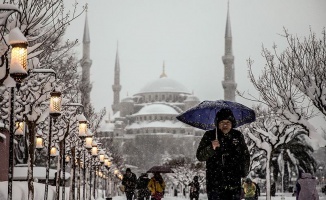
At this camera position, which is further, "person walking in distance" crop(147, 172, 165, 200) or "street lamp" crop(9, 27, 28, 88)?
"person walking in distance" crop(147, 172, 165, 200)

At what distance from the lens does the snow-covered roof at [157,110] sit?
120m

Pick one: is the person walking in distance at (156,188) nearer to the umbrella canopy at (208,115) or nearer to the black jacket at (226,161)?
the umbrella canopy at (208,115)

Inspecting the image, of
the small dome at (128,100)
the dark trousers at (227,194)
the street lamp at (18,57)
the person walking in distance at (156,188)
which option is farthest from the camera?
the small dome at (128,100)

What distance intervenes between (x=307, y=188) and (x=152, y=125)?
10747cm

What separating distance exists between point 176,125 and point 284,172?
81207 mm

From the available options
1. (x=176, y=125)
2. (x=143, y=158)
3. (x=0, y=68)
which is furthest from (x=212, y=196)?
(x=176, y=125)

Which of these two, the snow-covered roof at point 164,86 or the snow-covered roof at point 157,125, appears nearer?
the snow-covered roof at point 157,125

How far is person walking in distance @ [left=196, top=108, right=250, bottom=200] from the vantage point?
17.1ft

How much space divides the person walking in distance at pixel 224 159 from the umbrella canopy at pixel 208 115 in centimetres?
135

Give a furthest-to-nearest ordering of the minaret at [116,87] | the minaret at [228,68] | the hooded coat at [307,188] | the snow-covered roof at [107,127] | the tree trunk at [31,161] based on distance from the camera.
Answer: the snow-covered roof at [107,127] < the minaret at [116,87] < the minaret at [228,68] < the tree trunk at [31,161] < the hooded coat at [307,188]

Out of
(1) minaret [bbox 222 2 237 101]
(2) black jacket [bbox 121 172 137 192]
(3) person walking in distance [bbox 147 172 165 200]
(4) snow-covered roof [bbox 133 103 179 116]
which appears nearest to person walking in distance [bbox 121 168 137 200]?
(2) black jacket [bbox 121 172 137 192]

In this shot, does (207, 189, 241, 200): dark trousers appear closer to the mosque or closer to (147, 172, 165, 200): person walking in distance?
(147, 172, 165, 200): person walking in distance

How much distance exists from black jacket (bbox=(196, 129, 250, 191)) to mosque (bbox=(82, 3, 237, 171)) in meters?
91.7

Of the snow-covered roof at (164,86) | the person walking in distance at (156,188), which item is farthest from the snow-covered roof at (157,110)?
the person walking in distance at (156,188)
